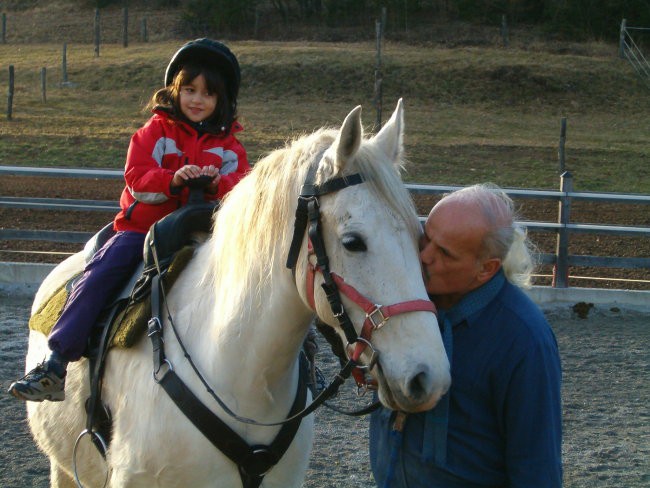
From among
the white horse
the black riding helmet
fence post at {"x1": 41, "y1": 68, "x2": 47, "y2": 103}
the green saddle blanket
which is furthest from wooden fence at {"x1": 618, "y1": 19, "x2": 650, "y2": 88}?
the white horse

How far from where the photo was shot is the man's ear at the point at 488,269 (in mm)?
2449

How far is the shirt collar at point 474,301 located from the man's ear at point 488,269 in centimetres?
3

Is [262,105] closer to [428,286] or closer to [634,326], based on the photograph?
[634,326]

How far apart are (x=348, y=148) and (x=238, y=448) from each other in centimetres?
110

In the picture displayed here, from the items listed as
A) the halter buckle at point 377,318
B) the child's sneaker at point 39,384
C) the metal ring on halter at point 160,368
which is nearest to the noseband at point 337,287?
the halter buckle at point 377,318

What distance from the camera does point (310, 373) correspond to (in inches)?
131

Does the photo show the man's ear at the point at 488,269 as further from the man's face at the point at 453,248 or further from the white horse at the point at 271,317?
the white horse at the point at 271,317

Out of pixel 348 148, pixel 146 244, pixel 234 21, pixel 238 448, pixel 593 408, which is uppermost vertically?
pixel 234 21

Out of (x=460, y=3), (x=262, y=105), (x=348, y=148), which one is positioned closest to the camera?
(x=348, y=148)

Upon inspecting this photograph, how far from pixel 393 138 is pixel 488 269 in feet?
1.69

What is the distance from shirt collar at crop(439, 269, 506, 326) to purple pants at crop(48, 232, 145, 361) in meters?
1.46

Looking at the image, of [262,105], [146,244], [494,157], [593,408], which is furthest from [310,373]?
[262,105]

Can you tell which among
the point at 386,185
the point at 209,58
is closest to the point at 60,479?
the point at 209,58

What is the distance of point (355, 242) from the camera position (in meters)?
2.33
